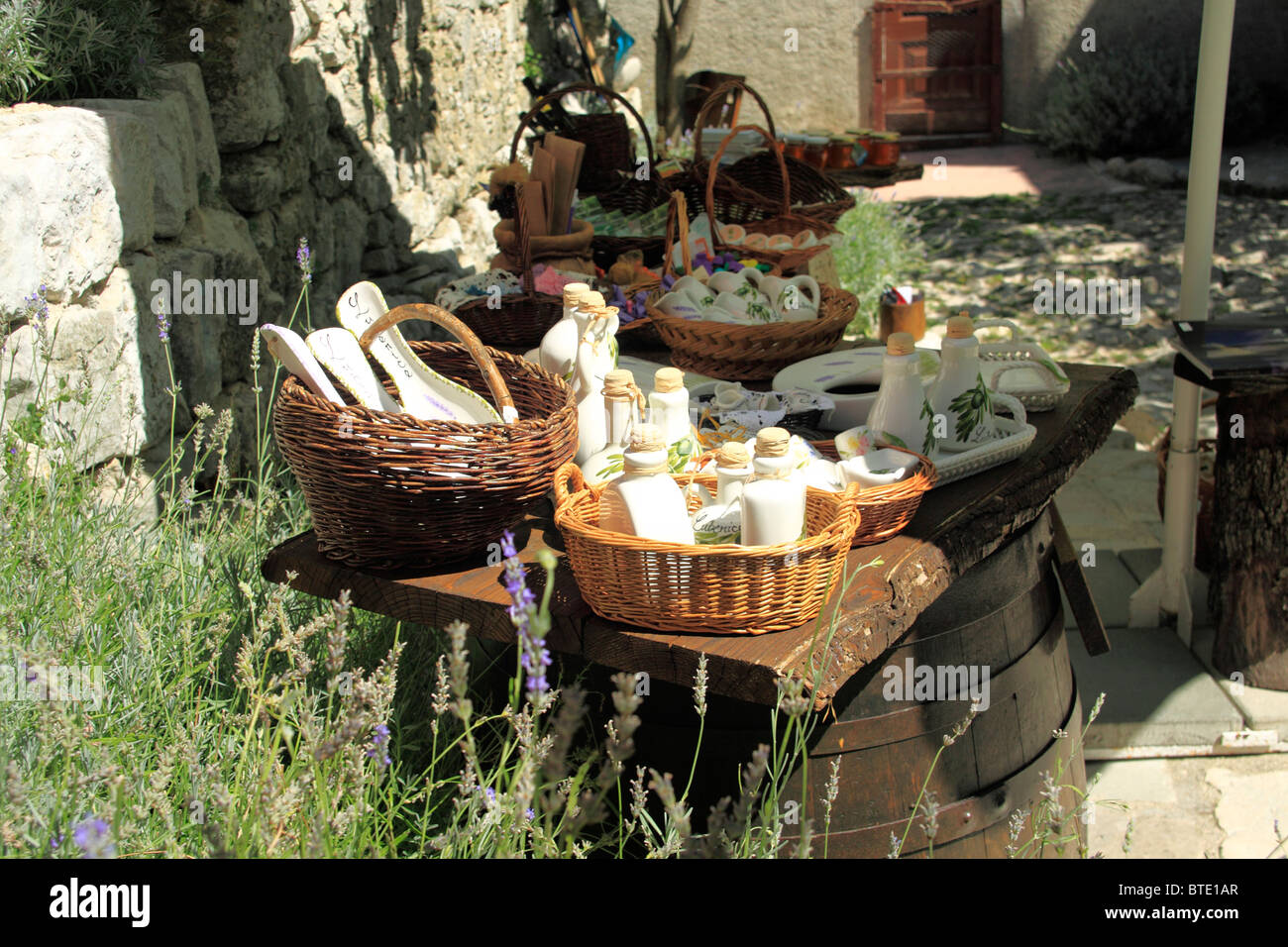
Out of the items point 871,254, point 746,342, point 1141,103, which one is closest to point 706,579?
point 746,342

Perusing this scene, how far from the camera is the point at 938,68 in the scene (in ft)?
36.6

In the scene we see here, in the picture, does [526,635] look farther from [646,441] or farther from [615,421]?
[615,421]

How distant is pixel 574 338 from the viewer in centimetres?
222

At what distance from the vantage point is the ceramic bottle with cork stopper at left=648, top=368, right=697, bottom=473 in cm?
199

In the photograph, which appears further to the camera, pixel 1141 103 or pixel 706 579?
pixel 1141 103

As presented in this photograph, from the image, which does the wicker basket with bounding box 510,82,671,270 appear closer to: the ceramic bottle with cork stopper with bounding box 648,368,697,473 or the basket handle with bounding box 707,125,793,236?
the basket handle with bounding box 707,125,793,236

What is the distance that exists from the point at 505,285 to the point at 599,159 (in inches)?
58.8

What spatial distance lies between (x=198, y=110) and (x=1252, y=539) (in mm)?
3257

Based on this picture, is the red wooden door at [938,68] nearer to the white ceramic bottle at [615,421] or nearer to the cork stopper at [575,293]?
the cork stopper at [575,293]

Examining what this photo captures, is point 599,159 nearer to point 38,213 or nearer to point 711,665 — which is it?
point 38,213

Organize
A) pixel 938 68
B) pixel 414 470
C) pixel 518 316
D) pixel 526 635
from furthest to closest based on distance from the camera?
pixel 938 68 < pixel 518 316 < pixel 414 470 < pixel 526 635

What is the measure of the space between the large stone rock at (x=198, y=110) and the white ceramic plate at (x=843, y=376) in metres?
1.90

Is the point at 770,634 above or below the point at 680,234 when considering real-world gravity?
below

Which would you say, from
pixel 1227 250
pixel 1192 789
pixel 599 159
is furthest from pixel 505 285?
pixel 1227 250
